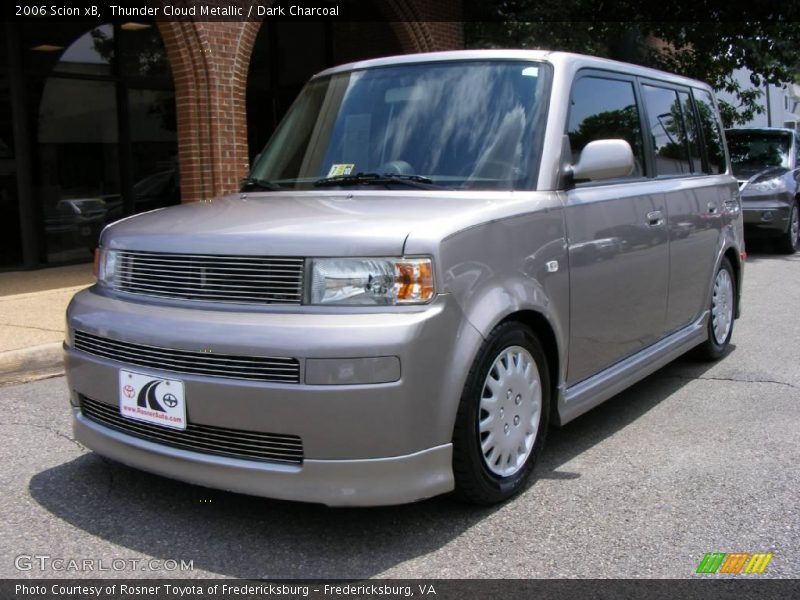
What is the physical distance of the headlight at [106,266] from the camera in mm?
3377

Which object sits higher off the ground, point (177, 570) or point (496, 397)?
point (496, 397)

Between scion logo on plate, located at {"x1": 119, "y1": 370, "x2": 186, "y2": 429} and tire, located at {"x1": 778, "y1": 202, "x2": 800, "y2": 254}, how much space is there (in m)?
11.5

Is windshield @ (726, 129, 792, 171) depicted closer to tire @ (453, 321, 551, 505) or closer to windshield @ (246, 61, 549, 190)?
windshield @ (246, 61, 549, 190)

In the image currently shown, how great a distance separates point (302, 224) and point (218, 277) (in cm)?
37

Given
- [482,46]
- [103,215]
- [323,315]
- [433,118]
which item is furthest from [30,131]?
[323,315]

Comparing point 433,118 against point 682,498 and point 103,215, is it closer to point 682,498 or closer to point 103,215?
point 682,498

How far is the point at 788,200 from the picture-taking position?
12117 millimetres

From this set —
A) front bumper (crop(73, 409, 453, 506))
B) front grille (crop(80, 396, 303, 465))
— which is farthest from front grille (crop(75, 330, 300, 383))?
front bumper (crop(73, 409, 453, 506))

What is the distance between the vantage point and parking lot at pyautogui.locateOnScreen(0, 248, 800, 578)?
2.84 meters

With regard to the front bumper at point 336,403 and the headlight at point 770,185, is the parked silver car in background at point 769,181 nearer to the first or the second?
the headlight at point 770,185

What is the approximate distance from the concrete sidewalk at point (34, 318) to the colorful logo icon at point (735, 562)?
437 centimetres

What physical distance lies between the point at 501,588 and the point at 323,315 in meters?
1.09

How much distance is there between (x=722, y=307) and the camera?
5738 millimetres
